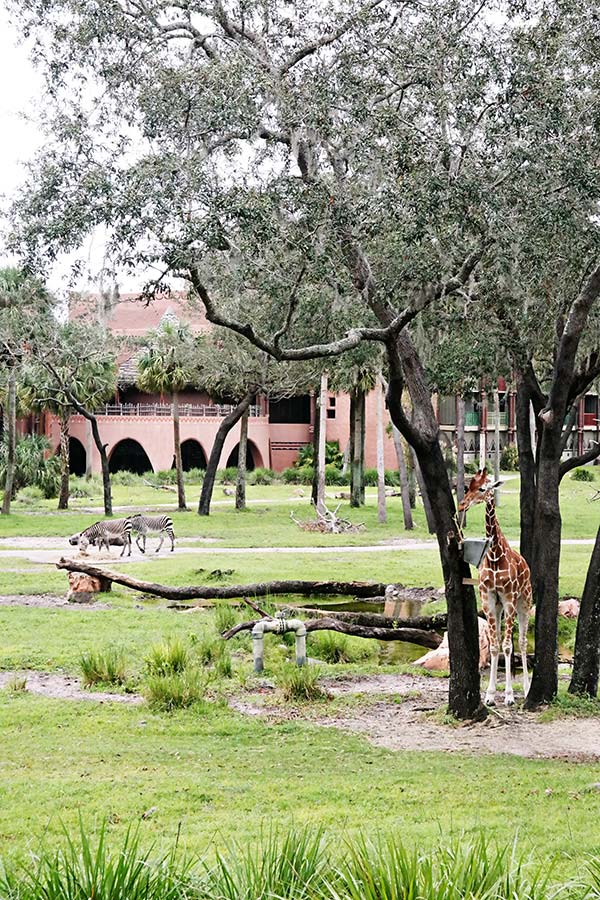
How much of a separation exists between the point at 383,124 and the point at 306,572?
41.3 feet

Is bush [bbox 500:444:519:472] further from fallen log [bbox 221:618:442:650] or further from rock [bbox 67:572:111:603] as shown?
fallen log [bbox 221:618:442:650]

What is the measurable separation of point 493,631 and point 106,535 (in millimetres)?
14568

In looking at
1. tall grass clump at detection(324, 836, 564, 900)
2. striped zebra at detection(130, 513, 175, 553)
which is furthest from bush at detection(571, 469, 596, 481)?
tall grass clump at detection(324, 836, 564, 900)

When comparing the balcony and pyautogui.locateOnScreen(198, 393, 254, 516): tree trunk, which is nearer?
pyautogui.locateOnScreen(198, 393, 254, 516): tree trunk

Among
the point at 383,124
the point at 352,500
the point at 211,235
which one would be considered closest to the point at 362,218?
the point at 383,124

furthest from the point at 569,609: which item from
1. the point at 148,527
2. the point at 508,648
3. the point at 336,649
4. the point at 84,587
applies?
the point at 148,527

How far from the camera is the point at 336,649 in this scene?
14.3m

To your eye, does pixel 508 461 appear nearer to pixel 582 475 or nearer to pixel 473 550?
pixel 582 475

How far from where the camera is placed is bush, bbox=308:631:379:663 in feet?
46.8

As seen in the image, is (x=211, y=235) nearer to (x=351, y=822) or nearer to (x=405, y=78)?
(x=405, y=78)

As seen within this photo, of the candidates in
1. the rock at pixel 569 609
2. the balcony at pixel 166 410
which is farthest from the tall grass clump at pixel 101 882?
the balcony at pixel 166 410

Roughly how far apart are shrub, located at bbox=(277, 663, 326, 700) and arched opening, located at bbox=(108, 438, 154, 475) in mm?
50014

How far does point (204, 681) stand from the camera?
11023 mm

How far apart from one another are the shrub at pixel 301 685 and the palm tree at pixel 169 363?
24254 millimetres
